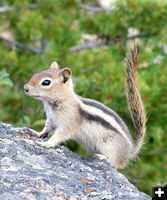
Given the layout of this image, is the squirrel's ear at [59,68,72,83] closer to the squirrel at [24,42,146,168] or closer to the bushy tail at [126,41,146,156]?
the squirrel at [24,42,146,168]

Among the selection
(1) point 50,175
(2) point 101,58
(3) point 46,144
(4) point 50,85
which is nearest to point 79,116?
(4) point 50,85

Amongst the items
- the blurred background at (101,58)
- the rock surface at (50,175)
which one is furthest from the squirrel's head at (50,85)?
the blurred background at (101,58)

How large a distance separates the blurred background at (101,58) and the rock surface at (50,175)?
7.00 feet

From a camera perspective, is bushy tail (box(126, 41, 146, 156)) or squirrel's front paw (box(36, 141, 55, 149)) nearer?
squirrel's front paw (box(36, 141, 55, 149))

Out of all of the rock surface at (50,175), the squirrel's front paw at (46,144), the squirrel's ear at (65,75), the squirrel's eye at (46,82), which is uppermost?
the squirrel's ear at (65,75)

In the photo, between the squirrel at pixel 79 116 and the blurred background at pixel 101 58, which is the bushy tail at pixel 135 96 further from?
the blurred background at pixel 101 58

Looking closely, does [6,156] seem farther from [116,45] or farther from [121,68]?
[116,45]

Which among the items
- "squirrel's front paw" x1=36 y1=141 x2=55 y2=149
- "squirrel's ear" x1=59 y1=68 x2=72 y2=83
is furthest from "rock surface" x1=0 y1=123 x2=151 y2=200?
"squirrel's ear" x1=59 y1=68 x2=72 y2=83

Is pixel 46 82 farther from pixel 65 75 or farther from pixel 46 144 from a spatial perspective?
pixel 46 144

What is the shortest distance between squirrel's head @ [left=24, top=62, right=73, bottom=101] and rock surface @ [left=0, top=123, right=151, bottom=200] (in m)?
0.29

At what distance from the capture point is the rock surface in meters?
2.12

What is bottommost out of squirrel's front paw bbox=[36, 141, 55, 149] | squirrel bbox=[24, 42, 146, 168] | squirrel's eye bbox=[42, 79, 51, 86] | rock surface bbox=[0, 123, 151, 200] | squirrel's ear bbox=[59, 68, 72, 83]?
rock surface bbox=[0, 123, 151, 200]

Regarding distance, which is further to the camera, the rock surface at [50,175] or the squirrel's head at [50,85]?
the squirrel's head at [50,85]

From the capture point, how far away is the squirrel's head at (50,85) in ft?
9.97
